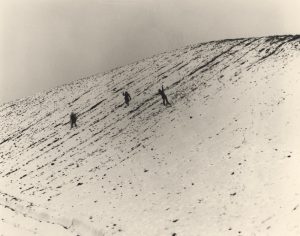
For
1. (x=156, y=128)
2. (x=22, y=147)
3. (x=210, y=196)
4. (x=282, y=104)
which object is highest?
(x=22, y=147)

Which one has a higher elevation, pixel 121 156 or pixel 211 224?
pixel 121 156

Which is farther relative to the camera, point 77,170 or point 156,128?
point 156,128

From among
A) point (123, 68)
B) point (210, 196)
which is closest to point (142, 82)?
point (123, 68)

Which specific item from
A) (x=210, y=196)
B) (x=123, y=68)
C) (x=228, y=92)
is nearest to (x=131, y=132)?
(x=228, y=92)

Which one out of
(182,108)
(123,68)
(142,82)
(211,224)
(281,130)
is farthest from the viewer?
(123,68)

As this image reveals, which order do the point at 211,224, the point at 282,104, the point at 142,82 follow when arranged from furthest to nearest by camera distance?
the point at 142,82
the point at 282,104
the point at 211,224

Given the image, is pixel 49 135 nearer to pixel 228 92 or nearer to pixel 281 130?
pixel 228 92

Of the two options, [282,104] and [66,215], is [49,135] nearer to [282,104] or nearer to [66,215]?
[66,215]
